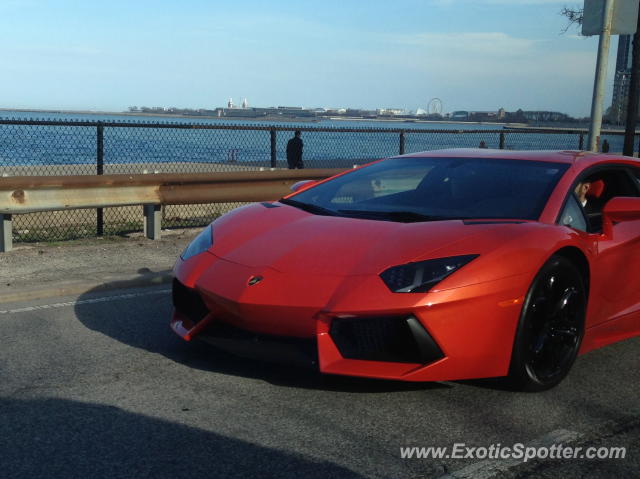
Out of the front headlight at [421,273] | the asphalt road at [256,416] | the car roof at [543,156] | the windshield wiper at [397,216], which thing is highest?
the car roof at [543,156]

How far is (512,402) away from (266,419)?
1.26 meters

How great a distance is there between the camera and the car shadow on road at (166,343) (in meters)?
4.19

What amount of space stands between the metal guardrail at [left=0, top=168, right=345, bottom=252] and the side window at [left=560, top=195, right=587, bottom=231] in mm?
5125

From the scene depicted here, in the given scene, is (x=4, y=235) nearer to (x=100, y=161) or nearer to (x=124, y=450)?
(x=100, y=161)

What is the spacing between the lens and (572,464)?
3279 mm

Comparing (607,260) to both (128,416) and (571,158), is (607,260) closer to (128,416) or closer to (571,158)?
(571,158)

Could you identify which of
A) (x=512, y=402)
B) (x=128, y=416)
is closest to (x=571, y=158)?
(x=512, y=402)

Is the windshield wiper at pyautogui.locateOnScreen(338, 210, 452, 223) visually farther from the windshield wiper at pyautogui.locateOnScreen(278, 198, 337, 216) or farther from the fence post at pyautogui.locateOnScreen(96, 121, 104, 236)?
the fence post at pyautogui.locateOnScreen(96, 121, 104, 236)

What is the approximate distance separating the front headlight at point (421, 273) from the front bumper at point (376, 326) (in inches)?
2.0

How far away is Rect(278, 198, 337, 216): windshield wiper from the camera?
15.8 feet

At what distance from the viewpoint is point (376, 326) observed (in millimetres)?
3771

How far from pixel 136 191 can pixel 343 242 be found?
4.82m

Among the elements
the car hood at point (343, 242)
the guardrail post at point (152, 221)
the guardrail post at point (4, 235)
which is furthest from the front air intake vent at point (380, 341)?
the guardrail post at point (152, 221)
